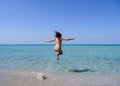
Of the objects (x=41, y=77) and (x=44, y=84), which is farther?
(x=41, y=77)

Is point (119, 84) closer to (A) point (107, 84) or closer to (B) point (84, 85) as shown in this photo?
(A) point (107, 84)

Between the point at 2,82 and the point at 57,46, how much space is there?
3.59 meters

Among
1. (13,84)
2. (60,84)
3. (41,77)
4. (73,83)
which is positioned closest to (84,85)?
(73,83)

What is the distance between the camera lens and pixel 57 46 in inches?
361

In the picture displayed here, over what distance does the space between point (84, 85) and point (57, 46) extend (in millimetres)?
2544

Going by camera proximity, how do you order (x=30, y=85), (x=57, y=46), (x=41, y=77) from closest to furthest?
(x=30, y=85)
(x=57, y=46)
(x=41, y=77)

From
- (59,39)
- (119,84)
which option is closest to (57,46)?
(59,39)

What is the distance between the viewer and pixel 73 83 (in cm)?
906

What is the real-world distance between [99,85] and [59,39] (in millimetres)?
3254

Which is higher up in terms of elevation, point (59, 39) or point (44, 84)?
point (59, 39)

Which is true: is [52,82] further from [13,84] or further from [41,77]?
[13,84]

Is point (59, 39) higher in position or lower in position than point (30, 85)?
higher

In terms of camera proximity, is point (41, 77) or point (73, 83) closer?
point (73, 83)

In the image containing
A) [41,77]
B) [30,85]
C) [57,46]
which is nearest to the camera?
[30,85]
